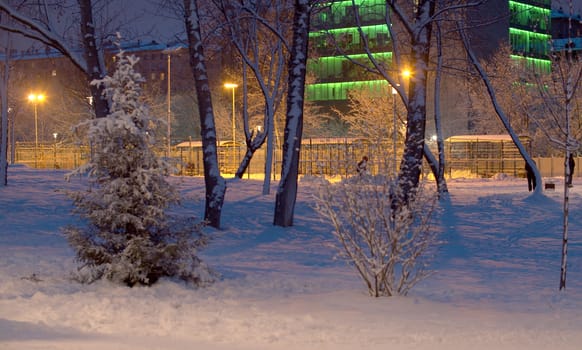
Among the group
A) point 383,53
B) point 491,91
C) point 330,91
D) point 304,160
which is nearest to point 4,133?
point 491,91

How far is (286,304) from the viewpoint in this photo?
948cm

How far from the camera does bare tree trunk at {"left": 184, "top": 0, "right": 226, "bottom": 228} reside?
1842 centimetres

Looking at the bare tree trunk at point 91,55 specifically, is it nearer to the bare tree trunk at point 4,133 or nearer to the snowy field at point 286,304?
the snowy field at point 286,304

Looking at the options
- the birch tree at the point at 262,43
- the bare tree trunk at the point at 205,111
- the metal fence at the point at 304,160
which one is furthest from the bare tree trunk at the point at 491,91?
the metal fence at the point at 304,160

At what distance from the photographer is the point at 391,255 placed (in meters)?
9.66

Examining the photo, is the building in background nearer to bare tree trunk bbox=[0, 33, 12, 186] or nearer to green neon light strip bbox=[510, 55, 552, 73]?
green neon light strip bbox=[510, 55, 552, 73]

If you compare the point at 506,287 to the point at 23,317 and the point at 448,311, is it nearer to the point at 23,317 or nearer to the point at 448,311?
the point at 448,311

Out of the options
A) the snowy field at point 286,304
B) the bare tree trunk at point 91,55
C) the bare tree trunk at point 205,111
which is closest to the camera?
the snowy field at point 286,304

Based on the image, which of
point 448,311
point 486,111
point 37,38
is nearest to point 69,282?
point 448,311

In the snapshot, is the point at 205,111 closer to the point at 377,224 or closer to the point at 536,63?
the point at 377,224

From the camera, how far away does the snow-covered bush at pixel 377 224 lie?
962 cm

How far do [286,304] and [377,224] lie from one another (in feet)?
4.92

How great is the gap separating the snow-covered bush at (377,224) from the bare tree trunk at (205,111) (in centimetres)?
902

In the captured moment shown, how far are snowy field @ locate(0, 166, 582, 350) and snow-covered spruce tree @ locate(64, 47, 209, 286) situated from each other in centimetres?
32
